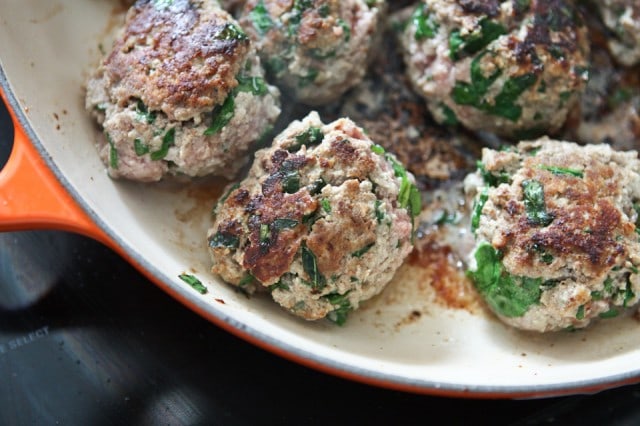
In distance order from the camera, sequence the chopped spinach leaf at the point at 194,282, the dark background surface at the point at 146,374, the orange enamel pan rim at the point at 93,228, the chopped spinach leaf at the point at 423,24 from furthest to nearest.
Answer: the chopped spinach leaf at the point at 423,24 < the dark background surface at the point at 146,374 < the chopped spinach leaf at the point at 194,282 < the orange enamel pan rim at the point at 93,228

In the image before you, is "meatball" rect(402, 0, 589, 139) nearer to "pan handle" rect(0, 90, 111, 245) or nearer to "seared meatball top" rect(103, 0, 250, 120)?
"seared meatball top" rect(103, 0, 250, 120)

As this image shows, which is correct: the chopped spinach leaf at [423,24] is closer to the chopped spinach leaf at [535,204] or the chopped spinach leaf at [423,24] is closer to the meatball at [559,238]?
the meatball at [559,238]

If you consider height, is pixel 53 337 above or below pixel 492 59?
below

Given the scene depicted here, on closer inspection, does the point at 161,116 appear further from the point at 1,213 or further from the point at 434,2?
the point at 434,2

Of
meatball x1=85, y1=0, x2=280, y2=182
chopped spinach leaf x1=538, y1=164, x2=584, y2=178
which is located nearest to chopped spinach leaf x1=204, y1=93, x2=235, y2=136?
meatball x1=85, y1=0, x2=280, y2=182

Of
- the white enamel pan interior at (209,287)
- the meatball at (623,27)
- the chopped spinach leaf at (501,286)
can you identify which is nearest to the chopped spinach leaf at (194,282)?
the white enamel pan interior at (209,287)

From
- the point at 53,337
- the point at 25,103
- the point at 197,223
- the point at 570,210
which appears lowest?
the point at 53,337

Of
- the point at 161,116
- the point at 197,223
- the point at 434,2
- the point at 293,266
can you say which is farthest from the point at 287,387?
the point at 434,2
